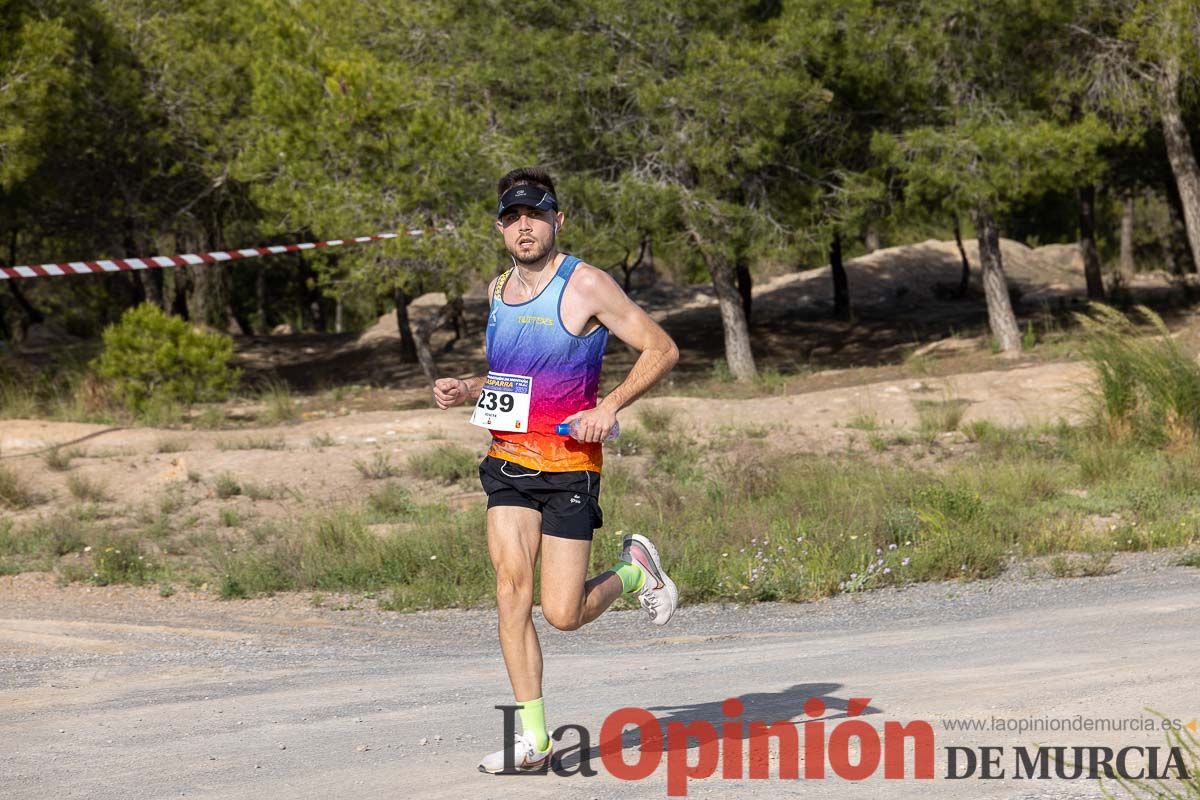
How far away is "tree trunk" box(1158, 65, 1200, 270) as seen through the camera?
80.0 ft

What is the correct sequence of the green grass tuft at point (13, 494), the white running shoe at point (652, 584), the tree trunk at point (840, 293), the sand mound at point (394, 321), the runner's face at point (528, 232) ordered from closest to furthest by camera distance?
the runner's face at point (528, 232), the white running shoe at point (652, 584), the green grass tuft at point (13, 494), the tree trunk at point (840, 293), the sand mound at point (394, 321)

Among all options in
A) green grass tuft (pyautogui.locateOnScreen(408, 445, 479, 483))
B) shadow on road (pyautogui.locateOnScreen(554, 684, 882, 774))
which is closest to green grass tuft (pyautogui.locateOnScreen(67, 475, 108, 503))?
green grass tuft (pyautogui.locateOnScreen(408, 445, 479, 483))

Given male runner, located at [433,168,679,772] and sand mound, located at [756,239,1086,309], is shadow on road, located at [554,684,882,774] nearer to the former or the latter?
male runner, located at [433,168,679,772]

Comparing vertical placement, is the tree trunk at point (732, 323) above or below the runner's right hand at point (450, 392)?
above

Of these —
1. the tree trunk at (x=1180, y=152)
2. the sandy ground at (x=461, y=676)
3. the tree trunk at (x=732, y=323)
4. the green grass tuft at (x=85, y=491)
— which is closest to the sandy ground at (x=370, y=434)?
the green grass tuft at (x=85, y=491)

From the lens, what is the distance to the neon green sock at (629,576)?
5.55 metres

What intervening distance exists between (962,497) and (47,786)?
7.90 meters

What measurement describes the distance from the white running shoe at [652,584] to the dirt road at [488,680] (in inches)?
19.7

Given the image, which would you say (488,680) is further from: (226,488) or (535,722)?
(226,488)

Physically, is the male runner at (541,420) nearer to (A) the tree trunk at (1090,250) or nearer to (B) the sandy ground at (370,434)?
(B) the sandy ground at (370,434)

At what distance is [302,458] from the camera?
16.4 meters

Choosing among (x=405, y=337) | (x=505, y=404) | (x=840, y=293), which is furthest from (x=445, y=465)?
(x=840, y=293)

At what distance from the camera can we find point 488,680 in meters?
7.25

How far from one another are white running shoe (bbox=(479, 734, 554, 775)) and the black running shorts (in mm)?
700
